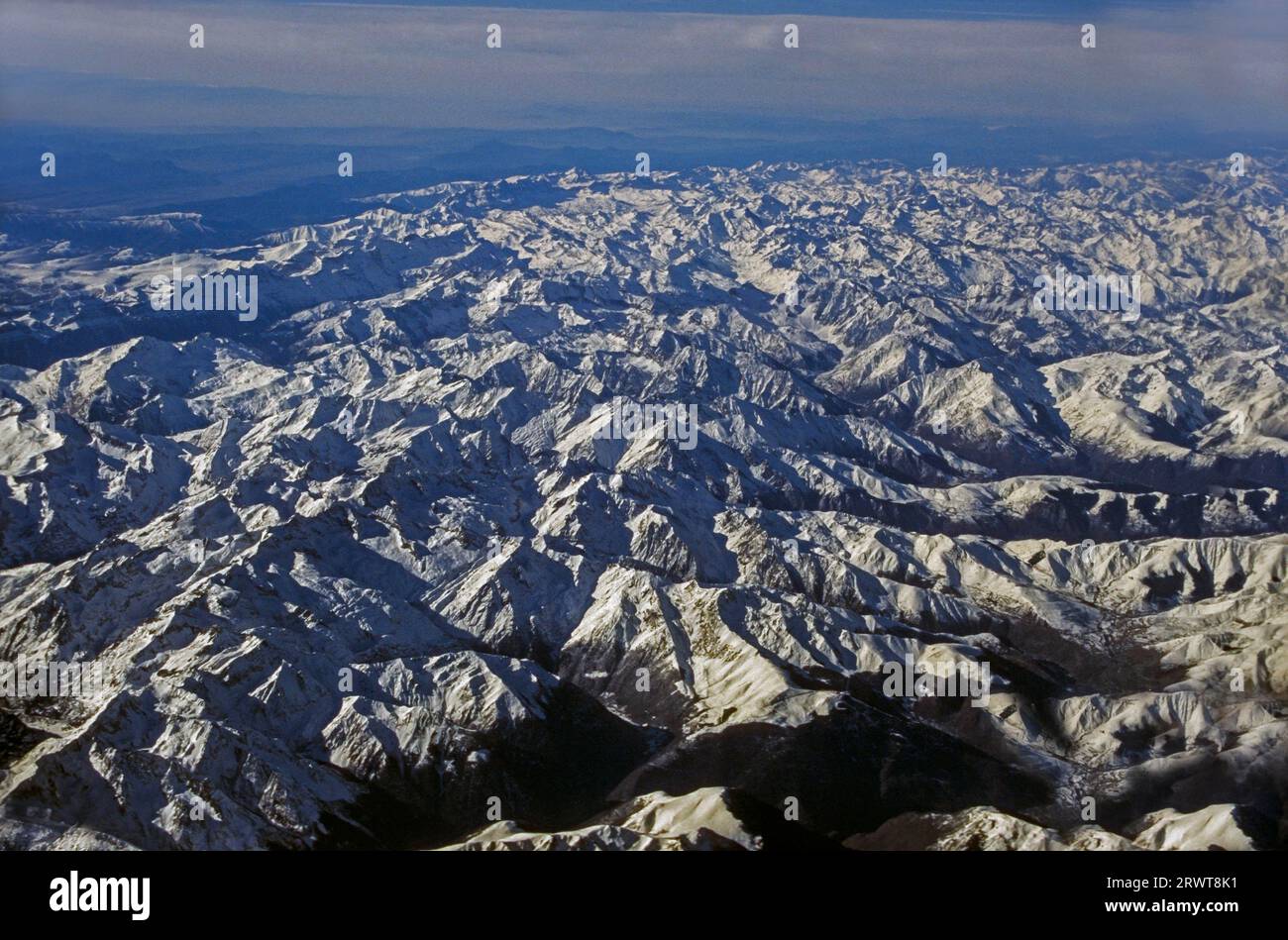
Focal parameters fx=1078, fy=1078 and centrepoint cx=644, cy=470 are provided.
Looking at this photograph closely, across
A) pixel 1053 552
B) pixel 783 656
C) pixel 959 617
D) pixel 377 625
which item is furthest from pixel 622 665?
pixel 1053 552

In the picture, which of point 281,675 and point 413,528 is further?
point 413,528

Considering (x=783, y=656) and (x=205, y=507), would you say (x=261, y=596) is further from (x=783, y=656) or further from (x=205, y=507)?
(x=783, y=656)
